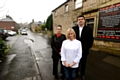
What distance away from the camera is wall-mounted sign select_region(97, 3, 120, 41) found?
23.2ft

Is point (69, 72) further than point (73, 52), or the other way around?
point (69, 72)

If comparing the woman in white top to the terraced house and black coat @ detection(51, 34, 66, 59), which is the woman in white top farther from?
the terraced house

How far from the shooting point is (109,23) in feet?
25.1

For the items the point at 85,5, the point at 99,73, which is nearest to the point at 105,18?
the point at 85,5

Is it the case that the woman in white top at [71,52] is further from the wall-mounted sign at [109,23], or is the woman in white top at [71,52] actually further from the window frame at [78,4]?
the window frame at [78,4]

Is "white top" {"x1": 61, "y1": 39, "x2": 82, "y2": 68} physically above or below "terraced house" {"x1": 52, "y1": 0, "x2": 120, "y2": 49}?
below

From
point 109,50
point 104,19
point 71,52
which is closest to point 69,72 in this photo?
point 71,52

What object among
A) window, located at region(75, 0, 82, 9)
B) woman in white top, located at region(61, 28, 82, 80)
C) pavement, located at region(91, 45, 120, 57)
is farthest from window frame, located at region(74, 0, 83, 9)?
woman in white top, located at region(61, 28, 82, 80)

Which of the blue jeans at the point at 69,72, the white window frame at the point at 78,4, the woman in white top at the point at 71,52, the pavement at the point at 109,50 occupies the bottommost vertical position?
the pavement at the point at 109,50

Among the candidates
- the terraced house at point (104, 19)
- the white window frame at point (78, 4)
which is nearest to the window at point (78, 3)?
the white window frame at point (78, 4)

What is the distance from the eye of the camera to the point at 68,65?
104 inches

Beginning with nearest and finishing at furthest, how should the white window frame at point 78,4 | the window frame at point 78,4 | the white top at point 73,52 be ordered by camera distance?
the white top at point 73,52 → the window frame at point 78,4 → the white window frame at point 78,4

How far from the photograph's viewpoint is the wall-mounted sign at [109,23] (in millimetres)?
7059

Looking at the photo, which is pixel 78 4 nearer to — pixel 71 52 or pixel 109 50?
pixel 109 50
